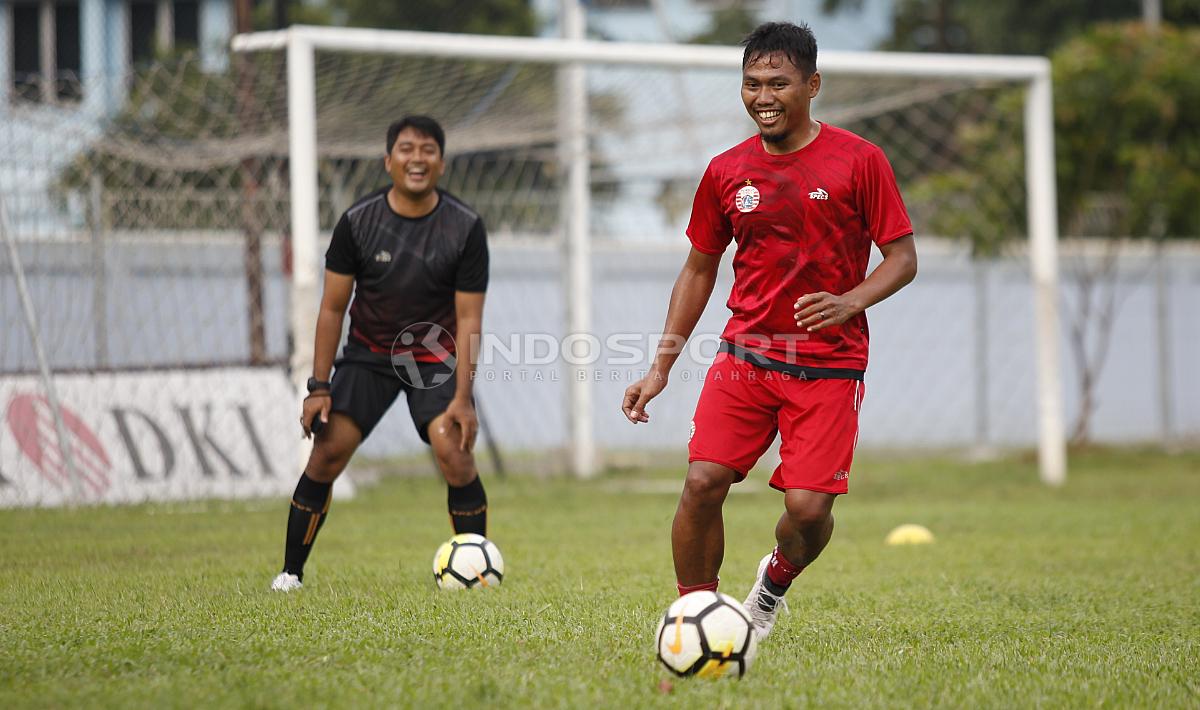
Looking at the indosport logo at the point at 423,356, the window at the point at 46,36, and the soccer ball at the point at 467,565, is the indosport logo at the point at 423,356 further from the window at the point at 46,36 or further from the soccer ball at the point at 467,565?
the window at the point at 46,36

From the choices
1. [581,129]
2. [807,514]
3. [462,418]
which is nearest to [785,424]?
[807,514]

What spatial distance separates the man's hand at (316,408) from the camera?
6.44 meters

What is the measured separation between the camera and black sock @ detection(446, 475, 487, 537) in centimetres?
688

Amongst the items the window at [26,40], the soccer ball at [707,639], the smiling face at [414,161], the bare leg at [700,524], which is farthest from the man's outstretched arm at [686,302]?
the window at [26,40]

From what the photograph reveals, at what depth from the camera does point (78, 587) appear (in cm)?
637

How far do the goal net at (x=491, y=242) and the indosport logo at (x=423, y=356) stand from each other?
4.14 metres

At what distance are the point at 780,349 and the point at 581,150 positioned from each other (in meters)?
9.63

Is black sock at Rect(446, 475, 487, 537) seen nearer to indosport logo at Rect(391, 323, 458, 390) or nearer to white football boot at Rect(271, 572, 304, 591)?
indosport logo at Rect(391, 323, 458, 390)

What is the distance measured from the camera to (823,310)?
4707 mm

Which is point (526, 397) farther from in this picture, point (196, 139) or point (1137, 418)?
point (1137, 418)

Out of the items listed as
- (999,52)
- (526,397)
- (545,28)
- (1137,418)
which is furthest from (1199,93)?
(545,28)

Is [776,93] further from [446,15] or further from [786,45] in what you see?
[446,15]

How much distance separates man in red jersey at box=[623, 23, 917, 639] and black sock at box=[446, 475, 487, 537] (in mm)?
2030

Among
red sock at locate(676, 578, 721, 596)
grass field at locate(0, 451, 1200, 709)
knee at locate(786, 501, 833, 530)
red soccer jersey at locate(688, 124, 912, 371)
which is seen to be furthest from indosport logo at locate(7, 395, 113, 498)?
knee at locate(786, 501, 833, 530)
